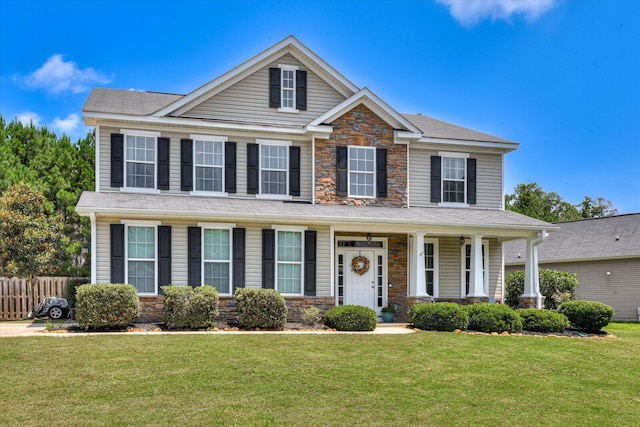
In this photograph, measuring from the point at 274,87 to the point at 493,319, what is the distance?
31.1 feet

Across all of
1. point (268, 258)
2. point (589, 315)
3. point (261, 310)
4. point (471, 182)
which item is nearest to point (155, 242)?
point (268, 258)

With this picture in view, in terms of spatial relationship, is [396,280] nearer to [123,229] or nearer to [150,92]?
[123,229]

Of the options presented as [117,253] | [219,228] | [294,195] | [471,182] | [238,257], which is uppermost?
[471,182]

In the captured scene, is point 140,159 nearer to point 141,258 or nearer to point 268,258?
point 141,258

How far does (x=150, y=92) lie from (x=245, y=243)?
792cm

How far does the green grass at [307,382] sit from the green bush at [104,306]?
1.34 m

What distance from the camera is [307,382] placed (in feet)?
31.8

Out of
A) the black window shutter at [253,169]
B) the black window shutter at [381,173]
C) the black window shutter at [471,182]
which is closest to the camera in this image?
the black window shutter at [253,169]

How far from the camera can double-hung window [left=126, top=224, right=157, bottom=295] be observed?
15836mm

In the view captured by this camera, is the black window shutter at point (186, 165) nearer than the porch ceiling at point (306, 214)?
No

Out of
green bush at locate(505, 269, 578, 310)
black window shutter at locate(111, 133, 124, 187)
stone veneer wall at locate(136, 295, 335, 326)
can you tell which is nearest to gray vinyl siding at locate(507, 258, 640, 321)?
green bush at locate(505, 269, 578, 310)

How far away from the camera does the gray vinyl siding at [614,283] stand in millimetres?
24781

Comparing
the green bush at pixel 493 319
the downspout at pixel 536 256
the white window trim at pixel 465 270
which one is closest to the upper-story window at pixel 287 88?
the white window trim at pixel 465 270

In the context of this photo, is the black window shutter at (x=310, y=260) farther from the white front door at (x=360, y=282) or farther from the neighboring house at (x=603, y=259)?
the neighboring house at (x=603, y=259)
